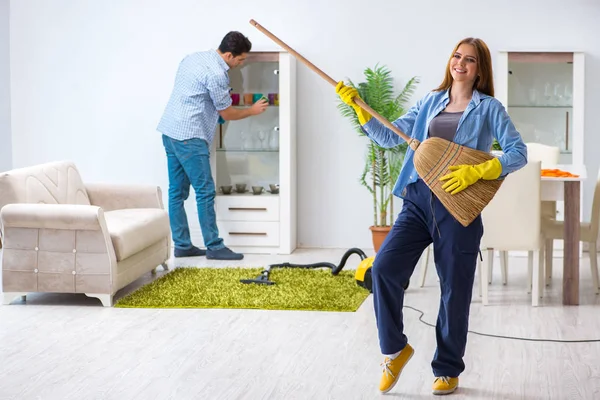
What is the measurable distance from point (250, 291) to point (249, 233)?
5.33 feet

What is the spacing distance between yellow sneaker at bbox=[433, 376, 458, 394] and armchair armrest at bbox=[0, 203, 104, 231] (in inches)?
87.8

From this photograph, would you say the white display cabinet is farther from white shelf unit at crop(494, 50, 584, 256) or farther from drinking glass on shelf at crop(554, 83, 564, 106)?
drinking glass on shelf at crop(554, 83, 564, 106)

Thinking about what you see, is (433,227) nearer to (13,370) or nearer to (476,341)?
(476,341)

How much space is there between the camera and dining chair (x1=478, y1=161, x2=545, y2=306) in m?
4.99

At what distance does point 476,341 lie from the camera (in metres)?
4.31

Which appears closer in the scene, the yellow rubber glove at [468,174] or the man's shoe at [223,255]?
the yellow rubber glove at [468,174]

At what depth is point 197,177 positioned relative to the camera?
21.8 ft

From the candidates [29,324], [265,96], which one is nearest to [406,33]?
[265,96]

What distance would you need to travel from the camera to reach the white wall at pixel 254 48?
7.01 m

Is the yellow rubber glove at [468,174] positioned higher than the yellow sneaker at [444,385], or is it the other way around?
the yellow rubber glove at [468,174]

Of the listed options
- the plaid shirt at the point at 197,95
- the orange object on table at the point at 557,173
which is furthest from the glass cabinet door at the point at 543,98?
the plaid shirt at the point at 197,95

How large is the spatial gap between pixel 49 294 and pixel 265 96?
2359mm

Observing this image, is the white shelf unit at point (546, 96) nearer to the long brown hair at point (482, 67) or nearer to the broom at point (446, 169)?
the long brown hair at point (482, 67)

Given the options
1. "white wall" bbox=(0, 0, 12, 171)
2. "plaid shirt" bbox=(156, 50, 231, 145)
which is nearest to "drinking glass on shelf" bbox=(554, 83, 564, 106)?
"plaid shirt" bbox=(156, 50, 231, 145)
